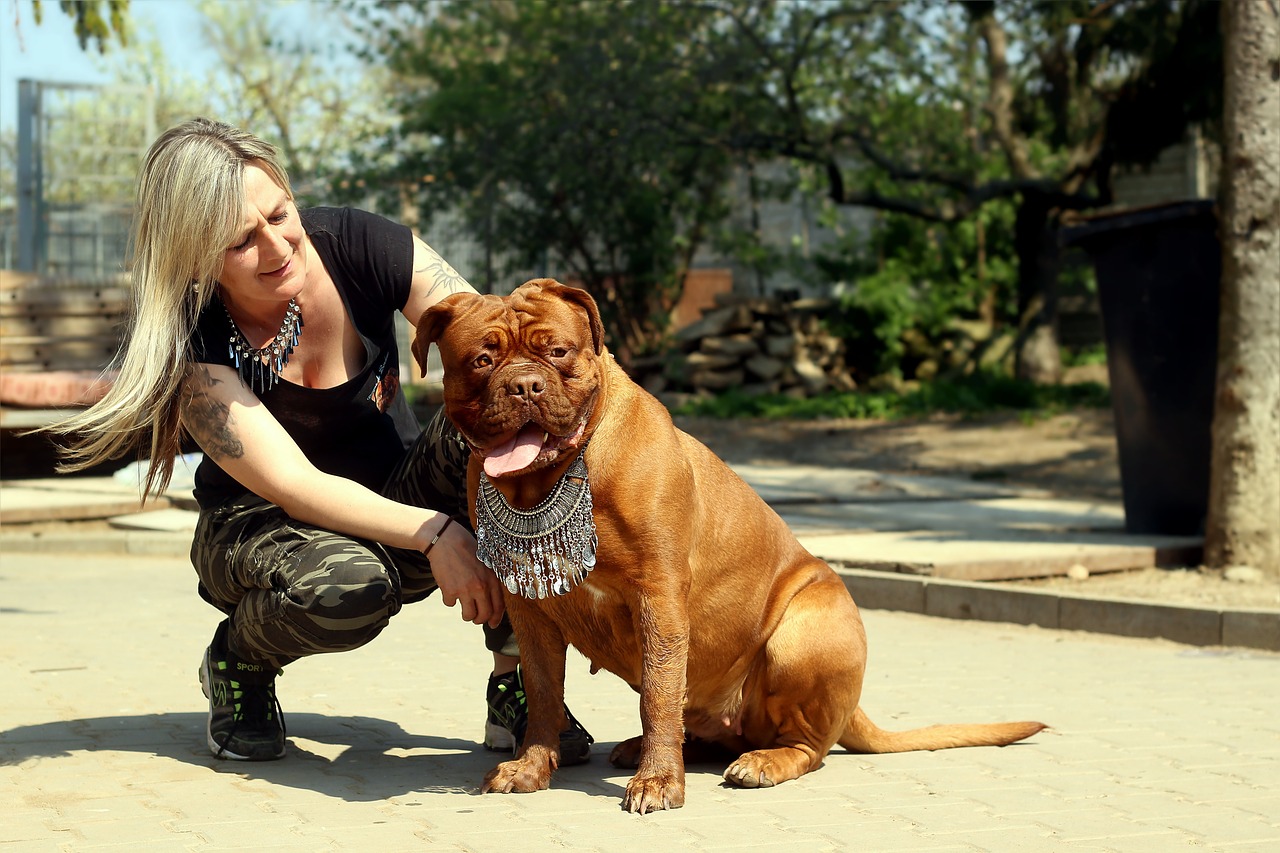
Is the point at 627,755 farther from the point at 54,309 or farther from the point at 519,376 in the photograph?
the point at 54,309

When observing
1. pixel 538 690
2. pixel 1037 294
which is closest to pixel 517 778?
pixel 538 690

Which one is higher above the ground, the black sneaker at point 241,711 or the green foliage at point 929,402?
the green foliage at point 929,402

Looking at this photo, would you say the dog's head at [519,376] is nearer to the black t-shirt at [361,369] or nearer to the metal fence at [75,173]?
the black t-shirt at [361,369]

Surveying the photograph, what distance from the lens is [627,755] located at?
13.4 ft

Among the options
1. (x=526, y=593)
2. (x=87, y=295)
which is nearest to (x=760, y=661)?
(x=526, y=593)

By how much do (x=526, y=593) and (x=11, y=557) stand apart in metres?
7.69

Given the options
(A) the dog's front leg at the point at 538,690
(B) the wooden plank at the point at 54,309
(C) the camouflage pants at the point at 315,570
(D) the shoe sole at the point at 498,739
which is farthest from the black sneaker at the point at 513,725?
(B) the wooden plank at the point at 54,309

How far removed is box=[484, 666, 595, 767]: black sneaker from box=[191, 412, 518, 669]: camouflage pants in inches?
4.6

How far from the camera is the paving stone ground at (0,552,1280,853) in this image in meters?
3.34

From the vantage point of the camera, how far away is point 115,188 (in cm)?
1753

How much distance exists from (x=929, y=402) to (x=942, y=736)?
560 inches

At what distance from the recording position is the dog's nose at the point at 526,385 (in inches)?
130

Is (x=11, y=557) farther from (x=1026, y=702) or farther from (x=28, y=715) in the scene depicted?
(x=1026, y=702)

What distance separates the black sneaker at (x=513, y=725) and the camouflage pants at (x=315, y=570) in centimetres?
12
